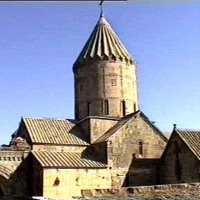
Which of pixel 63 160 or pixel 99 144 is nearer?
pixel 63 160

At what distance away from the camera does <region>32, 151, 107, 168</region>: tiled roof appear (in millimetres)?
19686

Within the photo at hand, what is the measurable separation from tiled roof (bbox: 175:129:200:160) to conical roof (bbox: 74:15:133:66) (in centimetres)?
672

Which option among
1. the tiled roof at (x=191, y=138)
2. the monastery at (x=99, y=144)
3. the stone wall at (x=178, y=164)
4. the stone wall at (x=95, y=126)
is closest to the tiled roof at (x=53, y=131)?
the monastery at (x=99, y=144)

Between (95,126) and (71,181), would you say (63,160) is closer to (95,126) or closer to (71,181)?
(71,181)

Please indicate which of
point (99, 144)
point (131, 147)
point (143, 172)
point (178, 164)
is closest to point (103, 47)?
point (99, 144)

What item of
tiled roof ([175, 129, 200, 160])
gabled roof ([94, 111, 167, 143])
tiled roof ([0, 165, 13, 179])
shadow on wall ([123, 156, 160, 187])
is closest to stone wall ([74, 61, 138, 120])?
gabled roof ([94, 111, 167, 143])

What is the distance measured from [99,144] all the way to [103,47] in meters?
6.94

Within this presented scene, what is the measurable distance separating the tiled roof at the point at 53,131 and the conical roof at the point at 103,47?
4.54m

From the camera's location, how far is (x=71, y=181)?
19891mm

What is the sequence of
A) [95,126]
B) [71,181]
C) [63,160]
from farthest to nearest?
[95,126] → [63,160] → [71,181]

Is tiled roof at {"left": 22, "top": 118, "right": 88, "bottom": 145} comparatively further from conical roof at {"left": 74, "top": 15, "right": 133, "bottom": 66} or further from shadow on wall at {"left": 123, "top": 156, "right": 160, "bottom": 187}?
conical roof at {"left": 74, "top": 15, "right": 133, "bottom": 66}

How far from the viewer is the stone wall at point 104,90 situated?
2406 centimetres

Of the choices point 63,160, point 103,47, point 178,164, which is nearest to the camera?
point 63,160

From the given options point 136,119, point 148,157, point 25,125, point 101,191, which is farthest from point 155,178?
point 101,191
